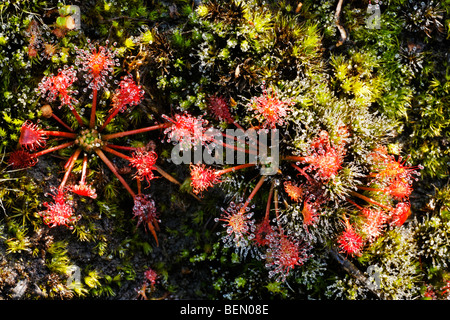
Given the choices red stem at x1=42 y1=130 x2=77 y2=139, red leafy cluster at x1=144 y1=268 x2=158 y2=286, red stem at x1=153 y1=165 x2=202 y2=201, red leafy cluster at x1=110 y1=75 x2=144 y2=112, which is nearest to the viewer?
red stem at x1=42 y1=130 x2=77 y2=139

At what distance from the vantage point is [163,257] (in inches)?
186

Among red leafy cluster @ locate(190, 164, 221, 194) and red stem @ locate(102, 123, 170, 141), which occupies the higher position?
red stem @ locate(102, 123, 170, 141)

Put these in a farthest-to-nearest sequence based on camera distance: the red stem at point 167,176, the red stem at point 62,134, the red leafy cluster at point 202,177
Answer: the red stem at point 167,176
the red leafy cluster at point 202,177
the red stem at point 62,134

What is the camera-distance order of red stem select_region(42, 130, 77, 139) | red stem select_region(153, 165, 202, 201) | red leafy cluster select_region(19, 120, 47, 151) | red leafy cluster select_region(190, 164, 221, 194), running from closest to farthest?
red leafy cluster select_region(19, 120, 47, 151), red stem select_region(42, 130, 77, 139), red leafy cluster select_region(190, 164, 221, 194), red stem select_region(153, 165, 202, 201)

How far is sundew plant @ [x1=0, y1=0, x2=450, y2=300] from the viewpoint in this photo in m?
3.96

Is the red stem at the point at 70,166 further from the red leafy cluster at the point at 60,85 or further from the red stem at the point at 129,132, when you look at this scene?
the red leafy cluster at the point at 60,85

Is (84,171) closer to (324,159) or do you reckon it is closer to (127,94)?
(127,94)

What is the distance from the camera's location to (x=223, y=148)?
4398mm

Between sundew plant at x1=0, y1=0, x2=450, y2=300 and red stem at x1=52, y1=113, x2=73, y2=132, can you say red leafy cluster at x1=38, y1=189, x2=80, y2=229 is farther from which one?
red stem at x1=52, y1=113, x2=73, y2=132

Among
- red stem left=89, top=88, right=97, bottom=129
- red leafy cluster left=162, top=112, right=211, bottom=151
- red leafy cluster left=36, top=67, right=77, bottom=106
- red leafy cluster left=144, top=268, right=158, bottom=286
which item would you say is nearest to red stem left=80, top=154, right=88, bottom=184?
red stem left=89, top=88, right=97, bottom=129

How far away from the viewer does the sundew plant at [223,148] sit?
3.96m

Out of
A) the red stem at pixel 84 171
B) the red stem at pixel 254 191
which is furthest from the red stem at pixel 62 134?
the red stem at pixel 254 191

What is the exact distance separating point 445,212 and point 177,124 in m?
3.60

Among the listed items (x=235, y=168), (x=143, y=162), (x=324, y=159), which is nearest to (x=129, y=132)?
(x=143, y=162)
